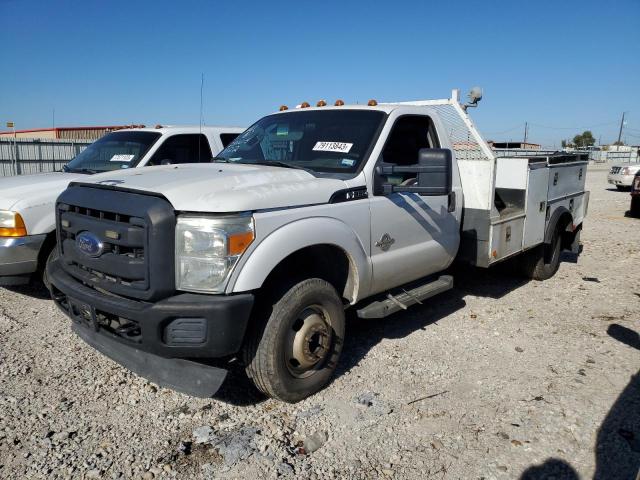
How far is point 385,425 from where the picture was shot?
333cm

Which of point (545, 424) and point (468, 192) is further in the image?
point (468, 192)

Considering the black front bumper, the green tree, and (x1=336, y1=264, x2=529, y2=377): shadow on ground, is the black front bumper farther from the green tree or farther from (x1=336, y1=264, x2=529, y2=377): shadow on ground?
the green tree

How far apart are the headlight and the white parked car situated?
19636 mm

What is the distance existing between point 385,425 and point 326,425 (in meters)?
0.38

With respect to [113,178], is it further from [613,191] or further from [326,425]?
[613,191]

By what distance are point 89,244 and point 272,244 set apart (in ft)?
3.81

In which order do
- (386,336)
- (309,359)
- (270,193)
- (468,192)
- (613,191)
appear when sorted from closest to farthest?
(270,193) → (309,359) → (386,336) → (468,192) → (613,191)

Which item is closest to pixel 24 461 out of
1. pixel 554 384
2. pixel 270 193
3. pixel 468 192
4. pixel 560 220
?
pixel 270 193

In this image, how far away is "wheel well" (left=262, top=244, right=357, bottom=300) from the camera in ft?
11.4

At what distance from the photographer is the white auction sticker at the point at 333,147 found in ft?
13.5

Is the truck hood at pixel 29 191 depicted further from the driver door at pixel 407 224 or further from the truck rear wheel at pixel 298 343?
the driver door at pixel 407 224

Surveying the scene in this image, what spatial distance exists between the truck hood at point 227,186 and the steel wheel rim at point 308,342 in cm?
78

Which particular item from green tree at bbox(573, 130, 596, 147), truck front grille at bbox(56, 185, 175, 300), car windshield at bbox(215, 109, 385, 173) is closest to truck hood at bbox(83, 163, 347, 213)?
truck front grille at bbox(56, 185, 175, 300)

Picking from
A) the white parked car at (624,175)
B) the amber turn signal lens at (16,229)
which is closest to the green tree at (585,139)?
the white parked car at (624,175)
